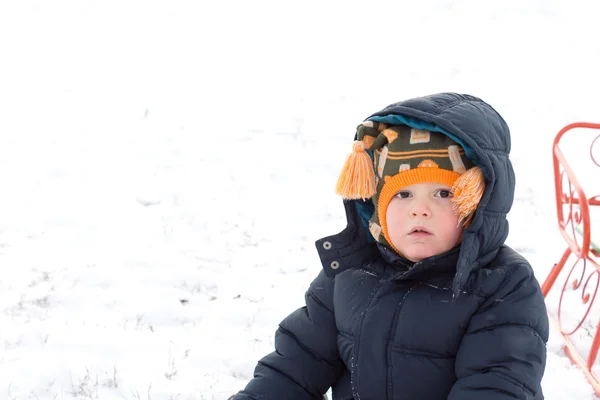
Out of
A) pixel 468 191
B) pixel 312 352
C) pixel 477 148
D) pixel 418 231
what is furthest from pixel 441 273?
pixel 312 352

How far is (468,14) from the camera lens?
11320 millimetres

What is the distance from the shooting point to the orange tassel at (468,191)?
6.70 feet

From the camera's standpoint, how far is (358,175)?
222 centimetres

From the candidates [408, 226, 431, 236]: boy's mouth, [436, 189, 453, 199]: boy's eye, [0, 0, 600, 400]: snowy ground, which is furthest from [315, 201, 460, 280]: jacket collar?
[0, 0, 600, 400]: snowy ground

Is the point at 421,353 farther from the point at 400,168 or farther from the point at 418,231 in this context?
the point at 400,168

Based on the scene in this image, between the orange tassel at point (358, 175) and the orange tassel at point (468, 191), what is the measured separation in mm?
Result: 261

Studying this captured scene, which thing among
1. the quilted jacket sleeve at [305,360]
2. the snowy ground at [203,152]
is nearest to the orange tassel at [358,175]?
the quilted jacket sleeve at [305,360]

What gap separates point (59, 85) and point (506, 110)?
5.22m

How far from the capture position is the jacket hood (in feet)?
6.72

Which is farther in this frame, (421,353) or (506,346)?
(421,353)

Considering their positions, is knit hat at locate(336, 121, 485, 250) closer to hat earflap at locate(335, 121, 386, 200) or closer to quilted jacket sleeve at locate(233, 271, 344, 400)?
hat earflap at locate(335, 121, 386, 200)

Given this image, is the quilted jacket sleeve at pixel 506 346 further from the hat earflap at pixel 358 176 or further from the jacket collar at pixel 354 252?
the hat earflap at pixel 358 176

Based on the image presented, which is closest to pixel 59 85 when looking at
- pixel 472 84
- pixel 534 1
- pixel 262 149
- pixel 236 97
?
pixel 236 97

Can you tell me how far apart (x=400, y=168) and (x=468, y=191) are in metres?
0.22
